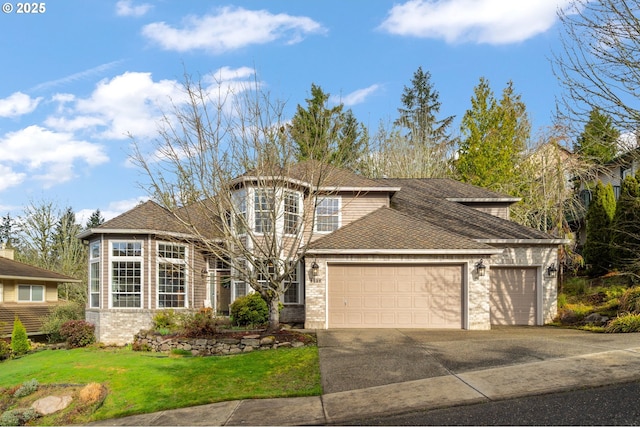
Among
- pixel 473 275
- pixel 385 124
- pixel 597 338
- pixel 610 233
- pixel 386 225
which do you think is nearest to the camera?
pixel 597 338

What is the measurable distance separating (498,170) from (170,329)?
740 inches

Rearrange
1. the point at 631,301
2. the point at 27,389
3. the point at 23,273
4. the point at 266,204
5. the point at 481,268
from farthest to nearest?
the point at 23,273
the point at 481,268
the point at 266,204
the point at 631,301
the point at 27,389

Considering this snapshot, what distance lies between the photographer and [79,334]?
55.3 ft

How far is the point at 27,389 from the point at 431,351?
375 inches

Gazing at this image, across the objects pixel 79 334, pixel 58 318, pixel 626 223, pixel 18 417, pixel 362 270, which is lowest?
pixel 18 417

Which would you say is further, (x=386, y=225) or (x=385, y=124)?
(x=385, y=124)

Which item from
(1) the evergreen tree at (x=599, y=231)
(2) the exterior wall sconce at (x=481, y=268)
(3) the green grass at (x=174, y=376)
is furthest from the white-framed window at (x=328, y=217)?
(1) the evergreen tree at (x=599, y=231)

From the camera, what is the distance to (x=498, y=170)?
26.6 m

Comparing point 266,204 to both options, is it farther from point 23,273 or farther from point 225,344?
point 23,273

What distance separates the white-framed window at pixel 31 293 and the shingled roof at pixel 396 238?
17.7m

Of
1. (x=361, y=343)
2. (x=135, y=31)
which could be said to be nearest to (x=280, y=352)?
(x=361, y=343)

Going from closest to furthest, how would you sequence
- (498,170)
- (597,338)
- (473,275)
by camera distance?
1. (597,338)
2. (473,275)
3. (498,170)

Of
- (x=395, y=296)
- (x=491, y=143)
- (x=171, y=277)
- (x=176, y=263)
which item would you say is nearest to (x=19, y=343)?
(x=171, y=277)

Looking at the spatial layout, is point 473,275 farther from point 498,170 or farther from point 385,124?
point 385,124
